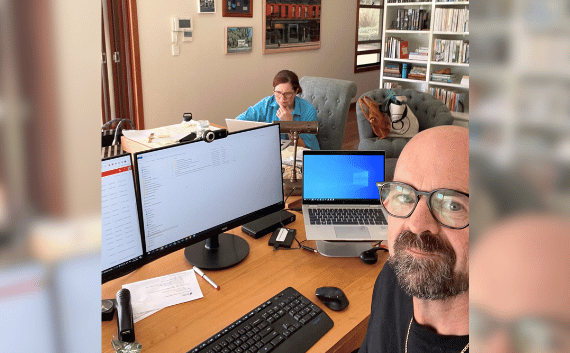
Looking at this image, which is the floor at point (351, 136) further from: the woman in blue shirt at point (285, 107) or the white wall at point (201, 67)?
the woman in blue shirt at point (285, 107)

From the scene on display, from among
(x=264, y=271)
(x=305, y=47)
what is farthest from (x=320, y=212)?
(x=305, y=47)

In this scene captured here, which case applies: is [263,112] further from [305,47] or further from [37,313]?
[37,313]

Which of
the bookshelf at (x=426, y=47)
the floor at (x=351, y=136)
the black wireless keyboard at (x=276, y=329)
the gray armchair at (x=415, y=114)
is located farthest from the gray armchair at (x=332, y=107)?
the black wireless keyboard at (x=276, y=329)

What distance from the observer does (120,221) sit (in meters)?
1.29

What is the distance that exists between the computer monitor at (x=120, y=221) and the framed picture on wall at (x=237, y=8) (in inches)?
158

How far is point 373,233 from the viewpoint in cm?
170

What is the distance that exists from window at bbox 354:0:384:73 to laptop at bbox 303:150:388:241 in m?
5.78

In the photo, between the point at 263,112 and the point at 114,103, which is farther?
the point at 114,103

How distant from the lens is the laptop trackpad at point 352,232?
1674 millimetres

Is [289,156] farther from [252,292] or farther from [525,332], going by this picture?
[525,332]

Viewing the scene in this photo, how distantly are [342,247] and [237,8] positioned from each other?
4.06 metres

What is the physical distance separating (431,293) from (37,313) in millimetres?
1146

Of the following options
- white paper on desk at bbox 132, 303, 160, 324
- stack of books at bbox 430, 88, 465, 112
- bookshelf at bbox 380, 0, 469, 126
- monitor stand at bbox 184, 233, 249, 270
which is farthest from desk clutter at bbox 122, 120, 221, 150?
stack of books at bbox 430, 88, 465, 112

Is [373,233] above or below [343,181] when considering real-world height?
below
